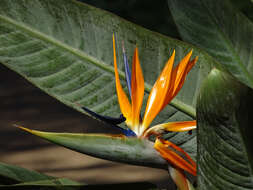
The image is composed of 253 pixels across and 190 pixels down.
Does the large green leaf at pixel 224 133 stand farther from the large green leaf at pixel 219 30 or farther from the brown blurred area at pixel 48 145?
the brown blurred area at pixel 48 145

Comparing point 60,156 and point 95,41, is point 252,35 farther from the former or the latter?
point 60,156

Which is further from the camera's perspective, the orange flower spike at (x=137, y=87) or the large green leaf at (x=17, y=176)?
the large green leaf at (x=17, y=176)

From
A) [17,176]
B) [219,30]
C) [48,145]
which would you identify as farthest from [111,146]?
[48,145]

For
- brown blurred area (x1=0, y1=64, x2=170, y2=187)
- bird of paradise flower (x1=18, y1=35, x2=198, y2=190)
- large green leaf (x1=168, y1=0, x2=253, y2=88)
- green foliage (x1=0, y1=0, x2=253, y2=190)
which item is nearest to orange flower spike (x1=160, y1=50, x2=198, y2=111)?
bird of paradise flower (x1=18, y1=35, x2=198, y2=190)

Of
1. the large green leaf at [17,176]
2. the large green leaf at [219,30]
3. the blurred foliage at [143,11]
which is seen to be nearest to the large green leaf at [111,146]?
the large green leaf at [17,176]

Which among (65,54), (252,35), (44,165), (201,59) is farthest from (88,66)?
(44,165)

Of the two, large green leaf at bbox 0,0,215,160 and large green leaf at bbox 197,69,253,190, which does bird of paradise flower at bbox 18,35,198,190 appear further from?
large green leaf at bbox 0,0,215,160

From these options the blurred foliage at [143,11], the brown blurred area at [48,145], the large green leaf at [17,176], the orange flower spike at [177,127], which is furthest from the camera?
the blurred foliage at [143,11]
